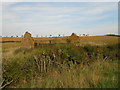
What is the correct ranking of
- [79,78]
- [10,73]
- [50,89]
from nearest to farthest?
[50,89] → [10,73] → [79,78]

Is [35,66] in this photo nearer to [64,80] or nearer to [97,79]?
[64,80]

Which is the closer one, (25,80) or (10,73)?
(10,73)

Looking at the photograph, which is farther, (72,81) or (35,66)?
(35,66)

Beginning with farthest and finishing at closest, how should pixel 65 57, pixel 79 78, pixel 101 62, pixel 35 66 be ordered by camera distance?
1. pixel 65 57
2. pixel 101 62
3. pixel 35 66
4. pixel 79 78

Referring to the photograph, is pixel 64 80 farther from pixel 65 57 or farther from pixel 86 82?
pixel 65 57

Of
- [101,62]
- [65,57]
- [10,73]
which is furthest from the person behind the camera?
[65,57]

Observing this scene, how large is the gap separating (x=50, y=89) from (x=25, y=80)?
1.23m

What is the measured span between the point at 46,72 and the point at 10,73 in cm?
170

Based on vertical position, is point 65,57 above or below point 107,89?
above

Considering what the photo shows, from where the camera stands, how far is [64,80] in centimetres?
534

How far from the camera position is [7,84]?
16.6 ft

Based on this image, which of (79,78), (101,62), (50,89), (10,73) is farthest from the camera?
(101,62)

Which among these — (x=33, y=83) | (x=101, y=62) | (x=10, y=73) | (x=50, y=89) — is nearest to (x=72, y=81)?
(x=50, y=89)

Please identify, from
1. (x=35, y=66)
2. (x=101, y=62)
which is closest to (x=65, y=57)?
(x=101, y=62)
